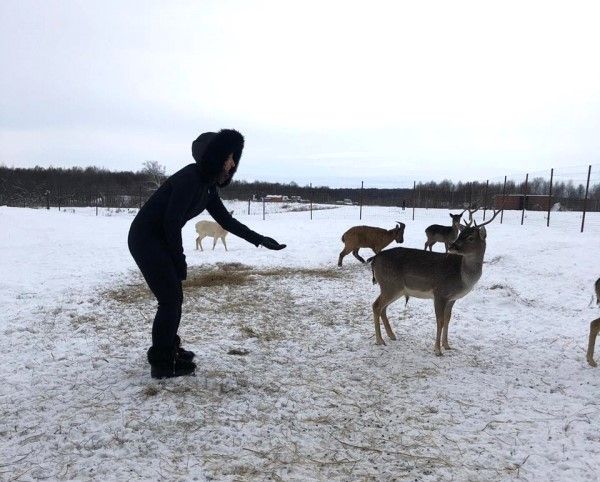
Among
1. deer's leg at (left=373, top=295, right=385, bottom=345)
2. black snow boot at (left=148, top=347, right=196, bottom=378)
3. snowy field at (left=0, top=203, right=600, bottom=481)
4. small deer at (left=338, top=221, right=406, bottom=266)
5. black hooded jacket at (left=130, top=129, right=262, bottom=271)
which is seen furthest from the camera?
small deer at (left=338, top=221, right=406, bottom=266)

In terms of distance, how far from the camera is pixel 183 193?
428cm

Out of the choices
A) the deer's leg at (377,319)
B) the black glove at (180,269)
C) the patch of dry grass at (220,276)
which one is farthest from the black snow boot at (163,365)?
the patch of dry grass at (220,276)

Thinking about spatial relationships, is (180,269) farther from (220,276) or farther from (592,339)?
(220,276)

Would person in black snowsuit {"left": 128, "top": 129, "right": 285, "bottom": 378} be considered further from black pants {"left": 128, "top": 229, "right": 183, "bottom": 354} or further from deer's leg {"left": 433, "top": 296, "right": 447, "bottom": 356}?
deer's leg {"left": 433, "top": 296, "right": 447, "bottom": 356}

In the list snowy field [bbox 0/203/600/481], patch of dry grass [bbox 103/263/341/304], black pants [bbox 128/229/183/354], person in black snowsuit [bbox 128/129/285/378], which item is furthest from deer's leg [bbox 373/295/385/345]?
patch of dry grass [bbox 103/263/341/304]

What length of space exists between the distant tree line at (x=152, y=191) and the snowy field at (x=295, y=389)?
2138 centimetres

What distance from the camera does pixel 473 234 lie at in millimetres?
6105

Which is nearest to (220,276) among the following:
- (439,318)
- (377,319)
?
(377,319)

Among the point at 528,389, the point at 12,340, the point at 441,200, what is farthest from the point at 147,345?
the point at 441,200

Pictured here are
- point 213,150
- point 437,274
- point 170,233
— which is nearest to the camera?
point 170,233

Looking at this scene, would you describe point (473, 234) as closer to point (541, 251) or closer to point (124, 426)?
point (124, 426)

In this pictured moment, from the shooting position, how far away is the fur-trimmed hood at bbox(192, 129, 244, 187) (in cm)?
441

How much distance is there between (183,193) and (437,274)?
3.58m

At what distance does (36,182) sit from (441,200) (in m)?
75.6
